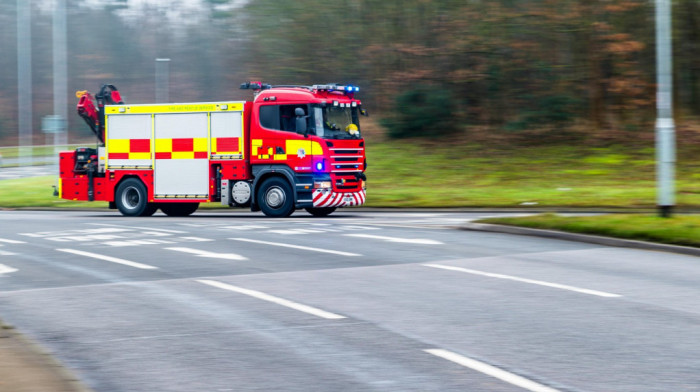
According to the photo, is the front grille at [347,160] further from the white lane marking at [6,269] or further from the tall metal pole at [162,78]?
the tall metal pole at [162,78]

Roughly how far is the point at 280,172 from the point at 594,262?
11.1 metres

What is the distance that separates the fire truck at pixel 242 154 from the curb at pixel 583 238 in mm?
5151

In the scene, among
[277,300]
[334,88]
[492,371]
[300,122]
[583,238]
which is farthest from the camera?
[334,88]

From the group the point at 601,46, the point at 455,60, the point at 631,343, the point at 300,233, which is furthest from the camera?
the point at 455,60

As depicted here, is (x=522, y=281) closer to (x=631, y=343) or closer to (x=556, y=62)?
(x=631, y=343)

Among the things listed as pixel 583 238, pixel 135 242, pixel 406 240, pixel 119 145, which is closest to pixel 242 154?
pixel 119 145

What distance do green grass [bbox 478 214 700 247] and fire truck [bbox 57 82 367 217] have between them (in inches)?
208

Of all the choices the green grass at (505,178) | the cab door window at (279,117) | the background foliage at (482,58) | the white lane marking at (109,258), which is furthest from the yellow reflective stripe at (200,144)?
the background foliage at (482,58)

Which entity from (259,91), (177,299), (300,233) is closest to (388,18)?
(259,91)

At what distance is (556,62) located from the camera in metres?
40.4

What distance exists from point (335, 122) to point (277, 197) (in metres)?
2.28

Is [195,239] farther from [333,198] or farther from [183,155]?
[183,155]

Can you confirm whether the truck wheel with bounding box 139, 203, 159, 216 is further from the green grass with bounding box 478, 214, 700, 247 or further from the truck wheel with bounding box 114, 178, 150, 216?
the green grass with bounding box 478, 214, 700, 247

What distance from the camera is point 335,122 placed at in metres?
23.1
